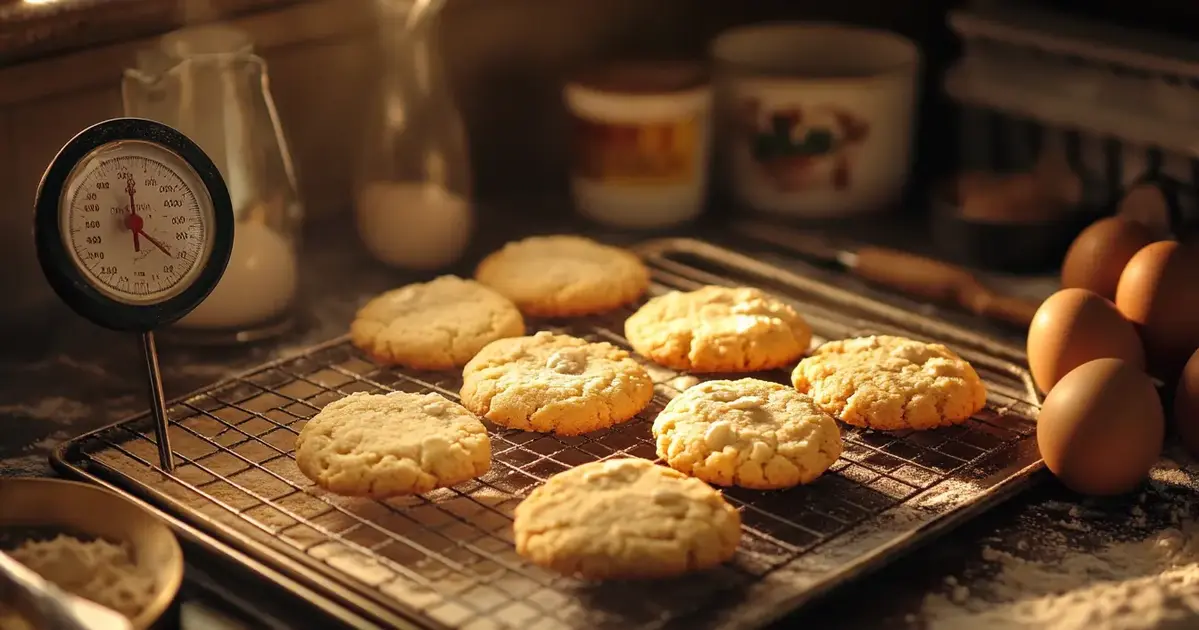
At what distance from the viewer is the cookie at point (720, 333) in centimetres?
166

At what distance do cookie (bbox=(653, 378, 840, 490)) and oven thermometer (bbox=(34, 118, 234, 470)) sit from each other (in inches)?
18.9

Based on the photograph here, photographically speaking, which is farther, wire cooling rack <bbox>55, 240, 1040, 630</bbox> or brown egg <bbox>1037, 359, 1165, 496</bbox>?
brown egg <bbox>1037, 359, 1165, 496</bbox>

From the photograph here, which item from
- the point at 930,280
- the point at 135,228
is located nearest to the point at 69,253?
the point at 135,228

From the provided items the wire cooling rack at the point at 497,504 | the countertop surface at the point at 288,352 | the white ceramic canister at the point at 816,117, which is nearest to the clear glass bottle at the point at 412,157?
the countertop surface at the point at 288,352

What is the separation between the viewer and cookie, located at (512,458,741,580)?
122 centimetres

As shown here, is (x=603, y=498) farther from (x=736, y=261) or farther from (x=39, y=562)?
(x=736, y=261)

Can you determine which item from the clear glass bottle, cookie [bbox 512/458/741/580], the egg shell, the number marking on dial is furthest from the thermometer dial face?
the egg shell

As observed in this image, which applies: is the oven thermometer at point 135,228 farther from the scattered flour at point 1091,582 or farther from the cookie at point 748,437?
the scattered flour at point 1091,582

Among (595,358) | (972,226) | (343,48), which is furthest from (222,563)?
(972,226)

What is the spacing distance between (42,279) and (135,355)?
0.19m

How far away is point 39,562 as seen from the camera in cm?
120

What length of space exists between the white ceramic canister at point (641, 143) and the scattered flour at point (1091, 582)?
2.77 ft

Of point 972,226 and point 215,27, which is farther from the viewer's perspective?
point 972,226

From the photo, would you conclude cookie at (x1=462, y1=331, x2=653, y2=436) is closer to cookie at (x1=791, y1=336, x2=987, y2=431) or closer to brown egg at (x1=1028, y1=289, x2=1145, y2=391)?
cookie at (x1=791, y1=336, x2=987, y2=431)
